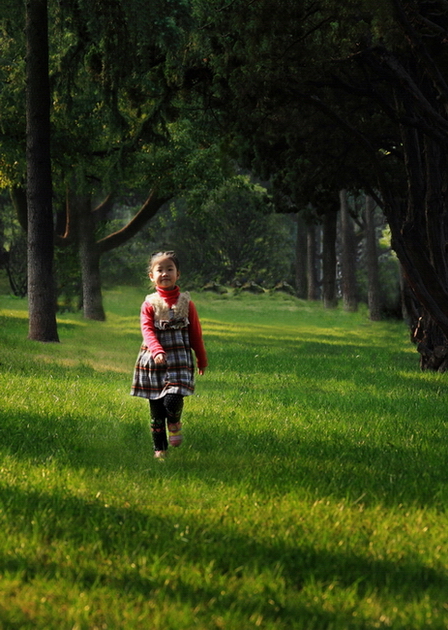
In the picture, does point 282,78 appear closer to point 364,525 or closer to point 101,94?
point 101,94

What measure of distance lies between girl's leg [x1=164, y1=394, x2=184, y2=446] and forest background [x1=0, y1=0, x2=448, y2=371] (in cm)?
677

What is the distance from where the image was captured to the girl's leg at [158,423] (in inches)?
274

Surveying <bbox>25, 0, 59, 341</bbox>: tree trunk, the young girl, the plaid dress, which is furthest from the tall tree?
the plaid dress

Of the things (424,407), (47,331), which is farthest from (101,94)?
(424,407)

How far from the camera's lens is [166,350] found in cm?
688

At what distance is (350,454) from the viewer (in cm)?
717

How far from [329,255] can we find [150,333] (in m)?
31.0

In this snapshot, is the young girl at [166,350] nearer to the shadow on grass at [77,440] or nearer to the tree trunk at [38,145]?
the shadow on grass at [77,440]

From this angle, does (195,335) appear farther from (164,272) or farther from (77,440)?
(77,440)

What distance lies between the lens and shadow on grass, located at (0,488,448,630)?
3.77m

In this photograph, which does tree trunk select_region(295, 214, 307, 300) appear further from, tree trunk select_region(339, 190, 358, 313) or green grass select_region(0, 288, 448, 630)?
green grass select_region(0, 288, 448, 630)

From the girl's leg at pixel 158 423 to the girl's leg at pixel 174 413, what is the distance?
7 centimetres

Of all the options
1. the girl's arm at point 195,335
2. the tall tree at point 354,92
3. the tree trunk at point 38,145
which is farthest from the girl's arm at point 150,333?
the tree trunk at point 38,145

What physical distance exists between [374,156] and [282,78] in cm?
208
